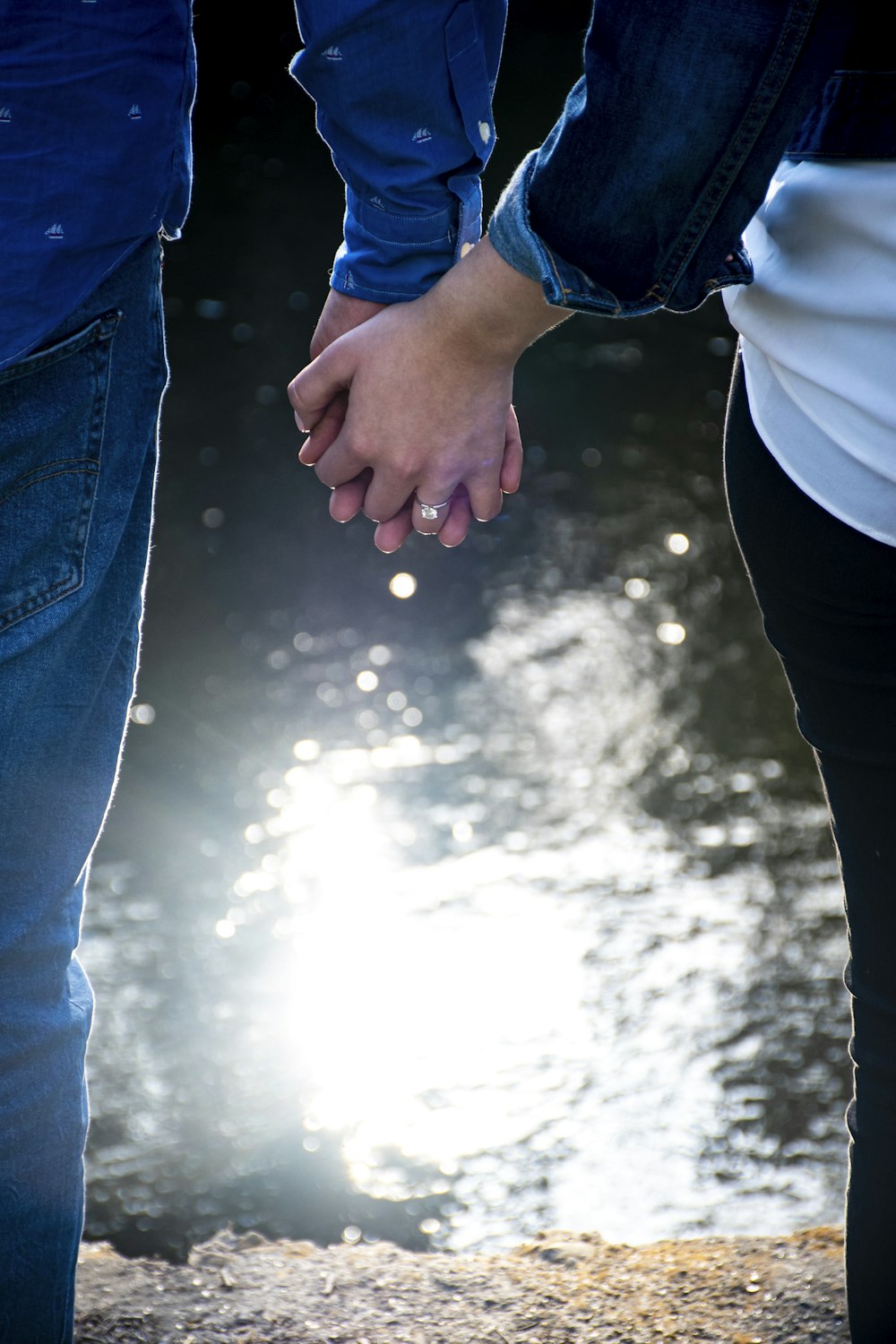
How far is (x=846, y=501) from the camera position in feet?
3.23

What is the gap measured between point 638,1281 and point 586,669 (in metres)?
2.12

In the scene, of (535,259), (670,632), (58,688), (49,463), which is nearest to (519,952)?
(670,632)

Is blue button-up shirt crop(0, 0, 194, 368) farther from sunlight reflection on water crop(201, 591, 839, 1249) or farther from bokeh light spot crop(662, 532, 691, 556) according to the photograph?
bokeh light spot crop(662, 532, 691, 556)

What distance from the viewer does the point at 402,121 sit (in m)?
1.21

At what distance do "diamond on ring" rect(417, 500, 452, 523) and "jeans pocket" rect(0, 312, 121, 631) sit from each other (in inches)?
12.2

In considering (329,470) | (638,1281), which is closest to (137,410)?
(329,470)

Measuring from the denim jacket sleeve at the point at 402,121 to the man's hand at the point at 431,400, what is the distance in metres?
0.12

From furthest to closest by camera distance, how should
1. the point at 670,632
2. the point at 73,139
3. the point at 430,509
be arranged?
1. the point at 670,632
2. the point at 430,509
3. the point at 73,139

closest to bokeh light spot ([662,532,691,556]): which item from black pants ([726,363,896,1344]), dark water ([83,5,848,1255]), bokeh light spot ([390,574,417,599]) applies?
dark water ([83,5,848,1255])

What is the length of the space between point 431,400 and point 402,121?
0.91 ft

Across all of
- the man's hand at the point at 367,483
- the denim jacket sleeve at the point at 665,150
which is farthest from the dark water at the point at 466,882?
the denim jacket sleeve at the point at 665,150

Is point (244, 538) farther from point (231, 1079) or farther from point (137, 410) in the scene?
point (137, 410)

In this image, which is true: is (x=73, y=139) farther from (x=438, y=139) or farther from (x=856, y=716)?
(x=856, y=716)

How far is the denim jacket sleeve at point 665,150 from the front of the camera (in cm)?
89
